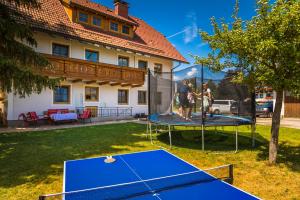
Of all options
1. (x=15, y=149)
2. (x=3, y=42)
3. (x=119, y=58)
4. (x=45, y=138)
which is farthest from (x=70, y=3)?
(x=15, y=149)

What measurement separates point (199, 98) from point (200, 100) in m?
0.24

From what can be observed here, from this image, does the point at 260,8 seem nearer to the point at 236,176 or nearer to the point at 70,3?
the point at 236,176

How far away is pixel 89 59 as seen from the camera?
19188 mm

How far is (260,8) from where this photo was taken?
5941 mm

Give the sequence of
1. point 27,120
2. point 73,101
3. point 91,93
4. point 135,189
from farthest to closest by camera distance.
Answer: point 91,93 → point 73,101 → point 27,120 → point 135,189

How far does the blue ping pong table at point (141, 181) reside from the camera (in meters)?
2.90

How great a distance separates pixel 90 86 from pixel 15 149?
37.2ft

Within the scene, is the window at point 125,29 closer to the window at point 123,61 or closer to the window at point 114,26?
the window at point 114,26

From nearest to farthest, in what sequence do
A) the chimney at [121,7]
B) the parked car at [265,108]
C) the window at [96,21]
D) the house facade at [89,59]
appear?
1. the house facade at [89,59]
2. the window at [96,21]
3. the chimney at [121,7]
4. the parked car at [265,108]

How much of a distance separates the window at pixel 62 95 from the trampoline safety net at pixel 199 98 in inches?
373

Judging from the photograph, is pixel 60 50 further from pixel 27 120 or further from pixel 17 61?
pixel 17 61

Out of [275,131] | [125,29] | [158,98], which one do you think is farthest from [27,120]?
[275,131]

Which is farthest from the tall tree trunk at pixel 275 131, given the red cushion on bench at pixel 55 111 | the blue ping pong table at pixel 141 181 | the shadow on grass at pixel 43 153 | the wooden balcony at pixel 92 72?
the red cushion on bench at pixel 55 111

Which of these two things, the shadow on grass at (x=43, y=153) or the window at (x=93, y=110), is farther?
the window at (x=93, y=110)
